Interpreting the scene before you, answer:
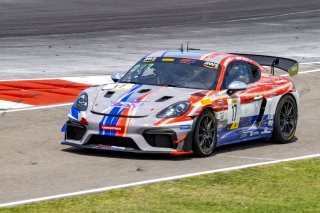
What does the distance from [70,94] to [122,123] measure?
19.1 ft

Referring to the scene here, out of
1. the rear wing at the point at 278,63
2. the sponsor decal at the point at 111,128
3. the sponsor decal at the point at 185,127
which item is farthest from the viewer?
the rear wing at the point at 278,63

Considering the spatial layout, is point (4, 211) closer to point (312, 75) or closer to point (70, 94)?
point (70, 94)

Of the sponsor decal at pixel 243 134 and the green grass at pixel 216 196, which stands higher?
the sponsor decal at pixel 243 134

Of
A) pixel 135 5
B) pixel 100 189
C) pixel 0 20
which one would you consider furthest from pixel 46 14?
pixel 100 189

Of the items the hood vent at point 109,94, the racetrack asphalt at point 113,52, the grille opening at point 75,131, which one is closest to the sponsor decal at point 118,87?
the hood vent at point 109,94

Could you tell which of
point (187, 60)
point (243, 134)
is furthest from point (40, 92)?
point (243, 134)

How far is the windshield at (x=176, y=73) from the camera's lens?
45.0 feet

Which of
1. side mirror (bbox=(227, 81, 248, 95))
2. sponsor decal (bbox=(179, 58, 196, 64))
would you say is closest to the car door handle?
side mirror (bbox=(227, 81, 248, 95))

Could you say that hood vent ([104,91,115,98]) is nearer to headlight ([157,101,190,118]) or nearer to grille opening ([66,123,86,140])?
grille opening ([66,123,86,140])

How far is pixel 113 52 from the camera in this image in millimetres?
25266

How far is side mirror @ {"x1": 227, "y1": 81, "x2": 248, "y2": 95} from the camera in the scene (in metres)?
13.6

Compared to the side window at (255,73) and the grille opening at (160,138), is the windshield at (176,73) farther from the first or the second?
the grille opening at (160,138)

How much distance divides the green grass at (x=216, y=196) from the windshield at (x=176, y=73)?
2198 millimetres

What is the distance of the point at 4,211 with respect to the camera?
9422mm
